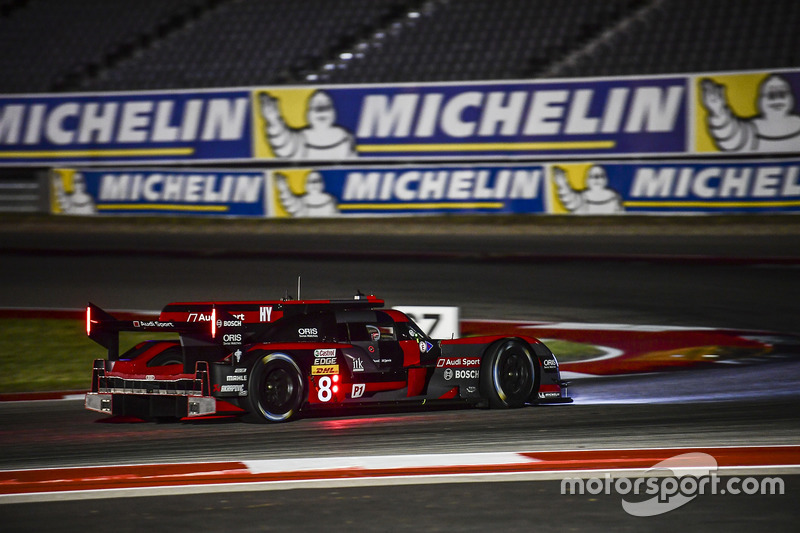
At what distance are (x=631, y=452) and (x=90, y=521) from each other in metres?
3.25

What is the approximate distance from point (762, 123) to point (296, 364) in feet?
52.6

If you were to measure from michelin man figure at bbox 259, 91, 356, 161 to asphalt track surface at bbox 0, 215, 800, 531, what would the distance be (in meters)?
1.99

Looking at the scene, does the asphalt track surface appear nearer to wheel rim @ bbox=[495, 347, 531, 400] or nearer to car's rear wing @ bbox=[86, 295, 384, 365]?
wheel rim @ bbox=[495, 347, 531, 400]

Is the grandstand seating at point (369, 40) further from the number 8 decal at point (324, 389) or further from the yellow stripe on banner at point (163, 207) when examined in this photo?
the number 8 decal at point (324, 389)

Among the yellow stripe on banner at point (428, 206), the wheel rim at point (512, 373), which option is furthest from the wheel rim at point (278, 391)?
the yellow stripe on banner at point (428, 206)

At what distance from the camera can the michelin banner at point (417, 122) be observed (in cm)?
2214

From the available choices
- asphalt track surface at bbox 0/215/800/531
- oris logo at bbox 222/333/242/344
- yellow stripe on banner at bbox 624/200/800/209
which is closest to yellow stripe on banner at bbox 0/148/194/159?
asphalt track surface at bbox 0/215/800/531

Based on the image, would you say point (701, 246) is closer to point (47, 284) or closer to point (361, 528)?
point (47, 284)

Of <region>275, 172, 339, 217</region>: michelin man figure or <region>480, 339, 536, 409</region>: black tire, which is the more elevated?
<region>275, 172, 339, 217</region>: michelin man figure

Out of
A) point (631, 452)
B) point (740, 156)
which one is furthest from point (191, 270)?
point (631, 452)

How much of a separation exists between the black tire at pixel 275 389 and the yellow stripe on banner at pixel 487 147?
15772 millimetres

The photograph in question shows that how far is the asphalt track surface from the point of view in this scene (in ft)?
18.6

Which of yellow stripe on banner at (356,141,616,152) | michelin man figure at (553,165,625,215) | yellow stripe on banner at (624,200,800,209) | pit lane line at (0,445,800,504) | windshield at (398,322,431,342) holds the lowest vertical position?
pit lane line at (0,445,800,504)

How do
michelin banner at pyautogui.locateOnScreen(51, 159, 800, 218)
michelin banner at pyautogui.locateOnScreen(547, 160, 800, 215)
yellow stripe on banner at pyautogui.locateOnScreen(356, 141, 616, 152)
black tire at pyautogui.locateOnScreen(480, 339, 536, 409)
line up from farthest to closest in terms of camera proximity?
1. yellow stripe on banner at pyautogui.locateOnScreen(356, 141, 616, 152)
2. michelin banner at pyautogui.locateOnScreen(51, 159, 800, 218)
3. michelin banner at pyautogui.locateOnScreen(547, 160, 800, 215)
4. black tire at pyautogui.locateOnScreen(480, 339, 536, 409)
